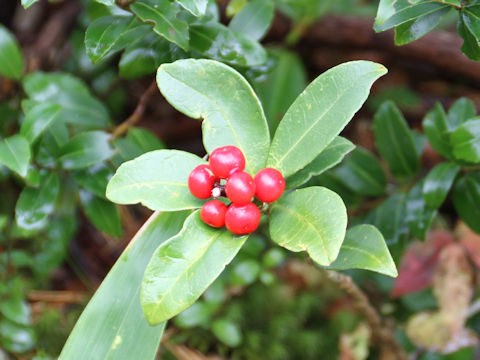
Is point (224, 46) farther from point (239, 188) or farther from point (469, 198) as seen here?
point (469, 198)

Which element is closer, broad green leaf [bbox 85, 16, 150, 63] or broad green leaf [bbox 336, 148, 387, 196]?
broad green leaf [bbox 85, 16, 150, 63]

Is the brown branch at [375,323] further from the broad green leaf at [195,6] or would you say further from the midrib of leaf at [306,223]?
the broad green leaf at [195,6]

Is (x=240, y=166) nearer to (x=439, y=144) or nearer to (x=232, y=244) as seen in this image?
(x=232, y=244)

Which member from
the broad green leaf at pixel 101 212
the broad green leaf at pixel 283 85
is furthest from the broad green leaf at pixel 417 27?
the broad green leaf at pixel 283 85

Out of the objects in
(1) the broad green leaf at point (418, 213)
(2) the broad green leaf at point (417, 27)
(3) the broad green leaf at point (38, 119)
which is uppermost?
(2) the broad green leaf at point (417, 27)

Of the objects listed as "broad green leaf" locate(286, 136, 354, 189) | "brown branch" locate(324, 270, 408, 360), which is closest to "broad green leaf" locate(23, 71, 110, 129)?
"broad green leaf" locate(286, 136, 354, 189)

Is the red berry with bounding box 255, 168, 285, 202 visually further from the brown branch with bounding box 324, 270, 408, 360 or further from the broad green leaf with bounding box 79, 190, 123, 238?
the broad green leaf with bounding box 79, 190, 123, 238
